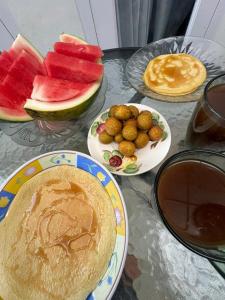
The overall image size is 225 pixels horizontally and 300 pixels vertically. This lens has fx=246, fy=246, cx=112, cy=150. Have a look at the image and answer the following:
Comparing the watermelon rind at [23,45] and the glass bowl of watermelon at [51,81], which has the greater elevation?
the watermelon rind at [23,45]

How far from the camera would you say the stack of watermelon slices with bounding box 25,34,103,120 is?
0.87 meters

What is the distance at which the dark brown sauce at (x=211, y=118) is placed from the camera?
0.70 metres

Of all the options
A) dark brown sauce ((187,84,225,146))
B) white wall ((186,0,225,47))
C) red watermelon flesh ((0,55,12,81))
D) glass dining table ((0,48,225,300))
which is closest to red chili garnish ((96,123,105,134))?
glass dining table ((0,48,225,300))

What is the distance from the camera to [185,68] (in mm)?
1065

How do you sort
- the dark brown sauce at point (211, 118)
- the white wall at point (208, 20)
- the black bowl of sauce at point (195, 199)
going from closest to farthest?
the black bowl of sauce at point (195, 199)
the dark brown sauce at point (211, 118)
the white wall at point (208, 20)

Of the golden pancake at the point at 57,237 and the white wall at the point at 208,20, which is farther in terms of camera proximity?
the white wall at the point at 208,20

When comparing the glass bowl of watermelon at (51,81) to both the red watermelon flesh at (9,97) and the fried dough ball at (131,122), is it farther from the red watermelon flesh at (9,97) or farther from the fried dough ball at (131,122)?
the fried dough ball at (131,122)

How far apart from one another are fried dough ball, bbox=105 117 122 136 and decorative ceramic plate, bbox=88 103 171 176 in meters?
0.05

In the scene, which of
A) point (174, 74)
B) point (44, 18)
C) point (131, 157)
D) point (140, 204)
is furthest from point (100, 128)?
point (44, 18)

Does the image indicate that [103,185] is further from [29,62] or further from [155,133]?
[29,62]

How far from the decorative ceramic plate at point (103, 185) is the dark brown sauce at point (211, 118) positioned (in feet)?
1.07

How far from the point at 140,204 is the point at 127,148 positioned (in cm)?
20

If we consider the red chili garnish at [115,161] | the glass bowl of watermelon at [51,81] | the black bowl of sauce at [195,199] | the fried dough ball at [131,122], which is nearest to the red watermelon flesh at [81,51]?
the glass bowl of watermelon at [51,81]

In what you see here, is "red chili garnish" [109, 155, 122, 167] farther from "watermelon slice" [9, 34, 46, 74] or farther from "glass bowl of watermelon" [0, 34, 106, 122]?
"watermelon slice" [9, 34, 46, 74]
